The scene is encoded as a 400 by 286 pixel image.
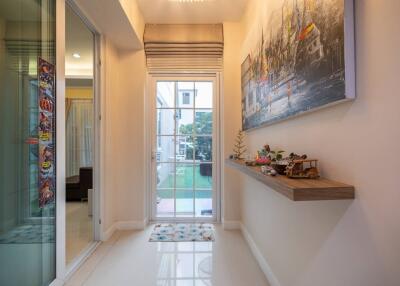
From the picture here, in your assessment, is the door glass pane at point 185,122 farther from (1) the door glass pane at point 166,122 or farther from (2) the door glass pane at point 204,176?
(2) the door glass pane at point 204,176

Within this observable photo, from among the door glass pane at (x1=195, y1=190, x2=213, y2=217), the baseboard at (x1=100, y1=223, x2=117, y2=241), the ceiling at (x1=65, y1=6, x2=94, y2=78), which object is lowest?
the baseboard at (x1=100, y1=223, x2=117, y2=241)

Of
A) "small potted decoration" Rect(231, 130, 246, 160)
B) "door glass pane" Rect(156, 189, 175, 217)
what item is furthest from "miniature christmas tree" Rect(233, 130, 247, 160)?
"door glass pane" Rect(156, 189, 175, 217)

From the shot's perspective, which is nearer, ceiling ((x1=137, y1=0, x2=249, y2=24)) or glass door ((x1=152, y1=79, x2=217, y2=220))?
ceiling ((x1=137, y1=0, x2=249, y2=24))

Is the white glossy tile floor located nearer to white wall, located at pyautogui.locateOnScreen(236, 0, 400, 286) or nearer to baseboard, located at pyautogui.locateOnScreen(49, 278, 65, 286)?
baseboard, located at pyautogui.locateOnScreen(49, 278, 65, 286)

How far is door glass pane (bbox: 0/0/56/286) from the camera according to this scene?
4.92 feet

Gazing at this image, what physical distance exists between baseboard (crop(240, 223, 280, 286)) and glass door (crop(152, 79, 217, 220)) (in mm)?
816

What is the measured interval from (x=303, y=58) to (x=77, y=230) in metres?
3.11

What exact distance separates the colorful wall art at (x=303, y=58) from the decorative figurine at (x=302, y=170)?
0.28 metres

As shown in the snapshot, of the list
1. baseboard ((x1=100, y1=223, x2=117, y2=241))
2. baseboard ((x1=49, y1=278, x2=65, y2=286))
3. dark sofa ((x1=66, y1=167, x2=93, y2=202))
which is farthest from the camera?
dark sofa ((x1=66, y1=167, x2=93, y2=202))

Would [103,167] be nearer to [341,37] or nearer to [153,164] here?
[153,164]

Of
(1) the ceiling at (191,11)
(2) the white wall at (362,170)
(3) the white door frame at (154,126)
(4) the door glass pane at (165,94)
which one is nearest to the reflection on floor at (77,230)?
(3) the white door frame at (154,126)

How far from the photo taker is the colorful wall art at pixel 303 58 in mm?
1007

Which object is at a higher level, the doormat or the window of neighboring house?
the window of neighboring house

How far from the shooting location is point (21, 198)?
163 cm
